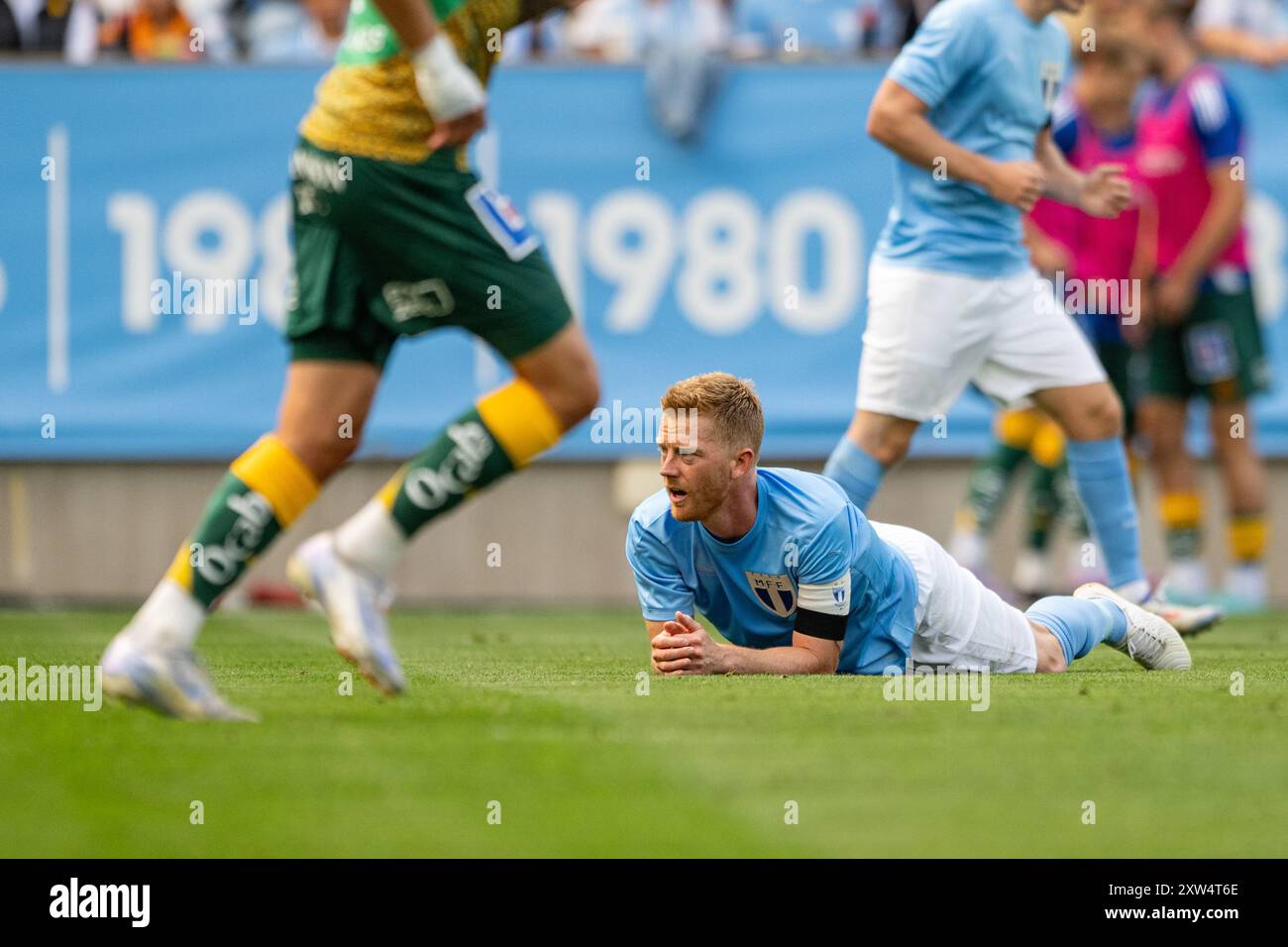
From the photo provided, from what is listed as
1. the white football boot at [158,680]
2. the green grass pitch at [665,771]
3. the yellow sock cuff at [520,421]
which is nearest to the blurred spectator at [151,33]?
the green grass pitch at [665,771]

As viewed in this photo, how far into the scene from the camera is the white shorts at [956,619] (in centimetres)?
541

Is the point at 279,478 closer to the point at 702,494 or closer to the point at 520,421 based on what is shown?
the point at 520,421

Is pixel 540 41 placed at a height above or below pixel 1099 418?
above

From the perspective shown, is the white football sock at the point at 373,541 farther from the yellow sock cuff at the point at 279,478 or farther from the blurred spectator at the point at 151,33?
the blurred spectator at the point at 151,33

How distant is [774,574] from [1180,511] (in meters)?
4.50

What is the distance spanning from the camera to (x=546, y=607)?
10.4 m

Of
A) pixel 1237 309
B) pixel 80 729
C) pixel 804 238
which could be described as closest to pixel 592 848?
pixel 80 729

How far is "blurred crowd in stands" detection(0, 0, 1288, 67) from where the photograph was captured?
1121cm

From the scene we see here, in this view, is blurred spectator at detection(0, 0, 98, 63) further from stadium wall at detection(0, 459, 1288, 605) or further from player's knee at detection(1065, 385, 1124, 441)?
player's knee at detection(1065, 385, 1124, 441)

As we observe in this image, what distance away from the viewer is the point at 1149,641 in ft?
19.4

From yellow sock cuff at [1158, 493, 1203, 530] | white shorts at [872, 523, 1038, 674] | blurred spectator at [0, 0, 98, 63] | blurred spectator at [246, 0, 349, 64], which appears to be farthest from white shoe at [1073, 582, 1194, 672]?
blurred spectator at [0, 0, 98, 63]

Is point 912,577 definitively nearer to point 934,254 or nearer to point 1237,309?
point 934,254

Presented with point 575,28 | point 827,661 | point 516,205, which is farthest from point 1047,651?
point 575,28

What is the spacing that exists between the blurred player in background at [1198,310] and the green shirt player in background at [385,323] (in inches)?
202
